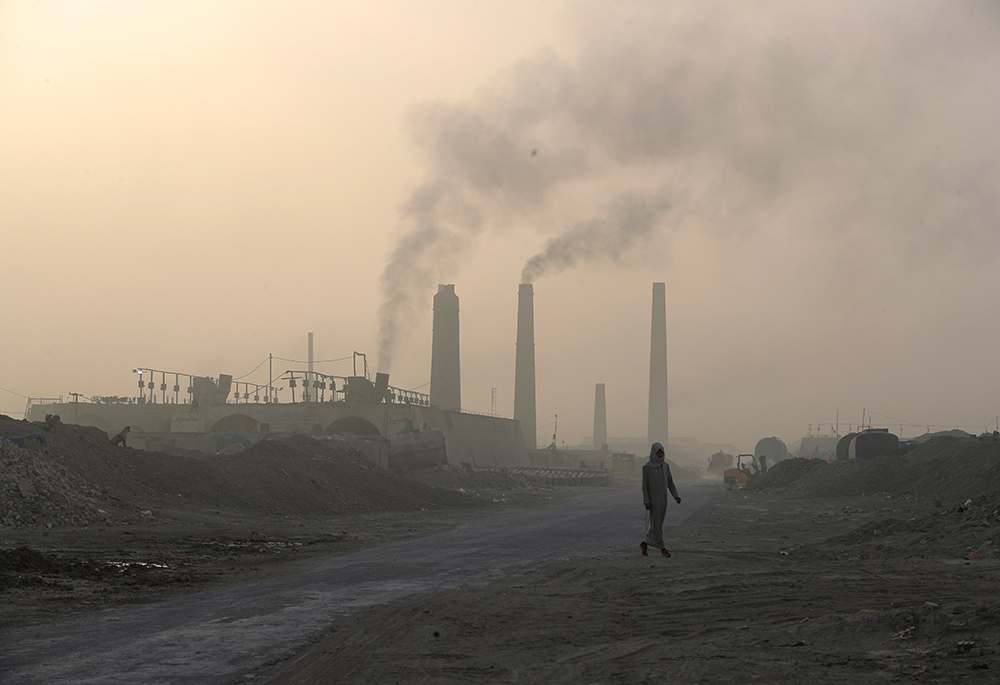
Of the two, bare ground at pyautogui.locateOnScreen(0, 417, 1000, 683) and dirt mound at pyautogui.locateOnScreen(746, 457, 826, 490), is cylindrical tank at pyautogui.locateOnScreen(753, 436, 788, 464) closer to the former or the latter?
dirt mound at pyautogui.locateOnScreen(746, 457, 826, 490)

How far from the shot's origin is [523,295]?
9800 cm

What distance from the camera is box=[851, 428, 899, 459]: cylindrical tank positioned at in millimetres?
56781

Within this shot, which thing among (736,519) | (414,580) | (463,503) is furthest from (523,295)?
(414,580)

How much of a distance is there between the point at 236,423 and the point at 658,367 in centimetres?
6461

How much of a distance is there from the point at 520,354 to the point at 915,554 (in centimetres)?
8422

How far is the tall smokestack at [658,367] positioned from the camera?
11719cm

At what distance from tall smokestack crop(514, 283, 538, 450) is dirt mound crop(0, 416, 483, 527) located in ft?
190

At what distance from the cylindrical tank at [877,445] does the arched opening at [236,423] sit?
133 ft

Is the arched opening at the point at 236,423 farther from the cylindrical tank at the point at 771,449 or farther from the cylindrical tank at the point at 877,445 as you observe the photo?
the cylindrical tank at the point at 771,449

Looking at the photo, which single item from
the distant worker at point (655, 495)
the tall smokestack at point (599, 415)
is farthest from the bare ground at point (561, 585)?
the tall smokestack at point (599, 415)

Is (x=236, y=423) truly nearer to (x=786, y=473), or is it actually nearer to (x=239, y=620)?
A: (x=786, y=473)

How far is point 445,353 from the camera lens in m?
84.7

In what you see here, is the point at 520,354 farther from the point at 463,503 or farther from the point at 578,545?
the point at 578,545

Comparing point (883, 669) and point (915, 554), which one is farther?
point (915, 554)
